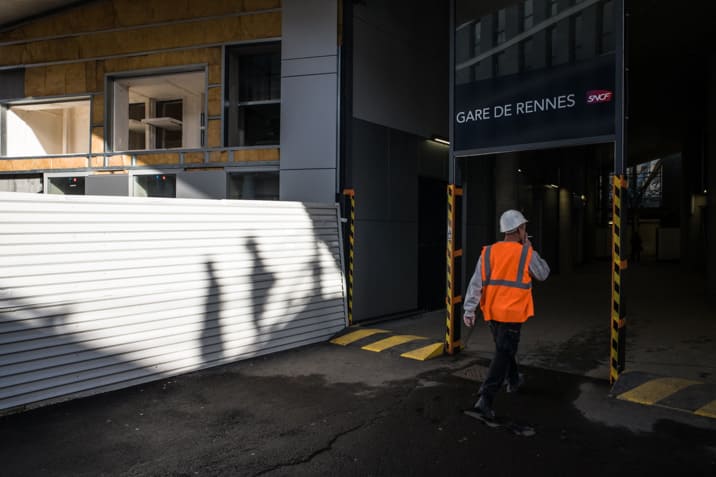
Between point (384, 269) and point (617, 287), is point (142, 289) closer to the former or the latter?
point (617, 287)

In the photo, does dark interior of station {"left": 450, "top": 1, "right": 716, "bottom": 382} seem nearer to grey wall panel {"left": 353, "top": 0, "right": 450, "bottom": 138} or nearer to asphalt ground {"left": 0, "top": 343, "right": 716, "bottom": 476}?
asphalt ground {"left": 0, "top": 343, "right": 716, "bottom": 476}

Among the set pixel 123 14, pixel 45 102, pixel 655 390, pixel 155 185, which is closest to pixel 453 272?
pixel 655 390

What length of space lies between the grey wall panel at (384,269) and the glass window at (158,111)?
4.02 metres

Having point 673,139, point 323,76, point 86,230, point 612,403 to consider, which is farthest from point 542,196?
point 86,230

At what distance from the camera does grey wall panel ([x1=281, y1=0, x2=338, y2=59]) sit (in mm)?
10398

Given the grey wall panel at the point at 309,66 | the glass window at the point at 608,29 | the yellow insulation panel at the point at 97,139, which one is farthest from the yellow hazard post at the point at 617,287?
the yellow insulation panel at the point at 97,139

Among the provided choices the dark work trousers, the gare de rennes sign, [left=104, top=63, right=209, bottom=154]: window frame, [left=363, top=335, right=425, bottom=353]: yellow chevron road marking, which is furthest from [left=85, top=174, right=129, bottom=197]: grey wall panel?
the dark work trousers

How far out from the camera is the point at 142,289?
22.7 ft

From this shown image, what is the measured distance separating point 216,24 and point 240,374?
7.35 metres

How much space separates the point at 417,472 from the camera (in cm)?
438

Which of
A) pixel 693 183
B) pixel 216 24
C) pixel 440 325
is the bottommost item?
pixel 440 325

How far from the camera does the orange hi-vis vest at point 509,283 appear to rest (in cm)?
547

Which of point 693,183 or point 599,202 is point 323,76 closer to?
point 693,183

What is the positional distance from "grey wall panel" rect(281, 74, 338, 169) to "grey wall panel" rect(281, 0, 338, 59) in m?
0.49
